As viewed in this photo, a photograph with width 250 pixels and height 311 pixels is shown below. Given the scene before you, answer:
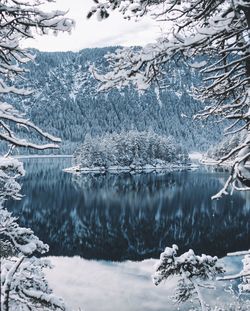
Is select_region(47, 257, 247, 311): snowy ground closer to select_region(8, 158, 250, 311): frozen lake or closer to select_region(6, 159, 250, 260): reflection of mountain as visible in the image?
select_region(8, 158, 250, 311): frozen lake

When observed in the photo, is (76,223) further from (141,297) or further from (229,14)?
(229,14)

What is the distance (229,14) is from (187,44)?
655 mm

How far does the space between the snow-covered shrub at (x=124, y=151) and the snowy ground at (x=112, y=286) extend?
103356 millimetres

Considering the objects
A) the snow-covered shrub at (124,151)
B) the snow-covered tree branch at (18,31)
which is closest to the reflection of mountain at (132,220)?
the snow-covered tree branch at (18,31)

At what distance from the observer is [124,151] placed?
146m

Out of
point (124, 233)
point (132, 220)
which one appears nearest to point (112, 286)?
point (124, 233)

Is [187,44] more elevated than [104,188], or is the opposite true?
[187,44]

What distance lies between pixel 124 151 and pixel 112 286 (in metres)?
113

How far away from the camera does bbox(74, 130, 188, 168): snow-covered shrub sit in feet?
475

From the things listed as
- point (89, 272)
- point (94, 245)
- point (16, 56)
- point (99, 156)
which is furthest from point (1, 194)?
point (99, 156)

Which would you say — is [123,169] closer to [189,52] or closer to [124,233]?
[124,233]

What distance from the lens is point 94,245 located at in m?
46.9

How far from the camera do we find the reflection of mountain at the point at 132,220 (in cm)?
4559

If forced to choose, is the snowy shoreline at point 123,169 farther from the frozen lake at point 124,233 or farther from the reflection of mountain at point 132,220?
the reflection of mountain at point 132,220
